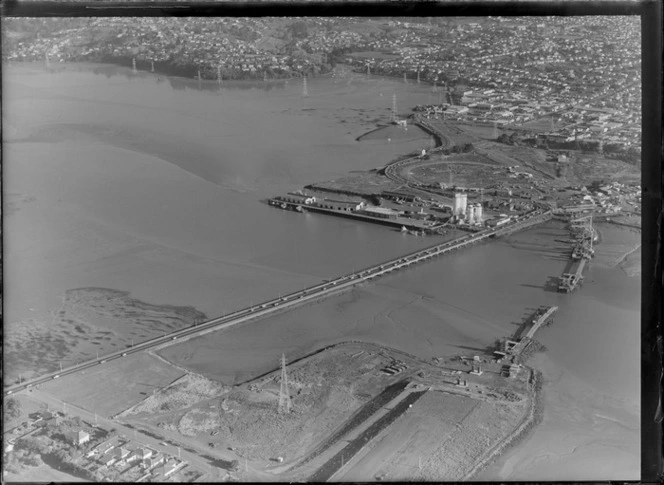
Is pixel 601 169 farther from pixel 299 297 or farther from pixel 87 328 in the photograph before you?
pixel 87 328

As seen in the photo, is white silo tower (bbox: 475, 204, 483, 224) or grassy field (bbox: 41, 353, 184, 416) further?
white silo tower (bbox: 475, 204, 483, 224)

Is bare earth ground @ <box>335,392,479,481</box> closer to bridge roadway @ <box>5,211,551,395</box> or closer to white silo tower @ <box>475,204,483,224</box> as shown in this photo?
bridge roadway @ <box>5,211,551,395</box>

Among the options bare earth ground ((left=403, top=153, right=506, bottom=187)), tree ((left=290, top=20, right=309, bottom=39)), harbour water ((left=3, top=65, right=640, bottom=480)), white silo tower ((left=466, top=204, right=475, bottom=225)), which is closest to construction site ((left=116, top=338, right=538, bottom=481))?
harbour water ((left=3, top=65, right=640, bottom=480))

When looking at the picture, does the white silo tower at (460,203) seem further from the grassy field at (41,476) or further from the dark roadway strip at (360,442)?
the grassy field at (41,476)

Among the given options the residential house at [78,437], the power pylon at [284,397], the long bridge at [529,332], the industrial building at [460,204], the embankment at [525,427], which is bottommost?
the embankment at [525,427]

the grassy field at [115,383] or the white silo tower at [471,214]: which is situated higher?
the white silo tower at [471,214]

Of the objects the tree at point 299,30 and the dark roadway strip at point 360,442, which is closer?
the dark roadway strip at point 360,442

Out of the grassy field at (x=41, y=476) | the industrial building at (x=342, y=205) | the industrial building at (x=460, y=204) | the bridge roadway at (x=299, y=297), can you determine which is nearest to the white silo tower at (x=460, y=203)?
the industrial building at (x=460, y=204)
